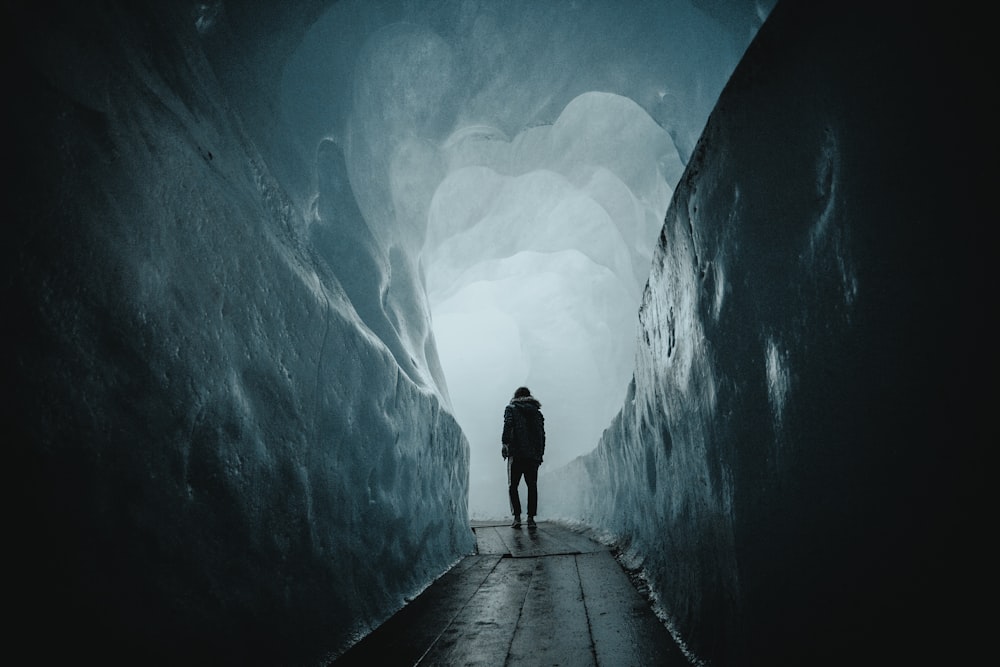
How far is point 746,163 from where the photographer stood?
1266mm

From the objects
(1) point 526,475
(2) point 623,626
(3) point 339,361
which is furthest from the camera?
(1) point 526,475

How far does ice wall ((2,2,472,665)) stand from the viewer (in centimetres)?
95

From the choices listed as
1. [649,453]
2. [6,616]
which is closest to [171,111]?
[6,616]

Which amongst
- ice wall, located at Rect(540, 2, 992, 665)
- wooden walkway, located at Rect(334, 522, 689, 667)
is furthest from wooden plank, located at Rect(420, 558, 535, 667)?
ice wall, located at Rect(540, 2, 992, 665)

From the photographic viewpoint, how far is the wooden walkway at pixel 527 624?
1.71 metres

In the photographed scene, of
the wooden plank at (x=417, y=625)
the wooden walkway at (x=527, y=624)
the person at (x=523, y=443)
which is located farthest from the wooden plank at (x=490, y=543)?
the wooden plank at (x=417, y=625)

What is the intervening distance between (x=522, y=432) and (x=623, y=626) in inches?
142

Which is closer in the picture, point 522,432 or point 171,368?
point 171,368

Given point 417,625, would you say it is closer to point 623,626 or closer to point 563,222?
point 623,626

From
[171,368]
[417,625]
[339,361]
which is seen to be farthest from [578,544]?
[171,368]

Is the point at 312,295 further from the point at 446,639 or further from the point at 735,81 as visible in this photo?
the point at 735,81

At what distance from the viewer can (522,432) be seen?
18.3ft

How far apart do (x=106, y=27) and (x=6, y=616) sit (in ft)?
4.31

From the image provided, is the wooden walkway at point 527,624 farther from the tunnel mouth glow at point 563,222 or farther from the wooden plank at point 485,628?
the tunnel mouth glow at point 563,222
